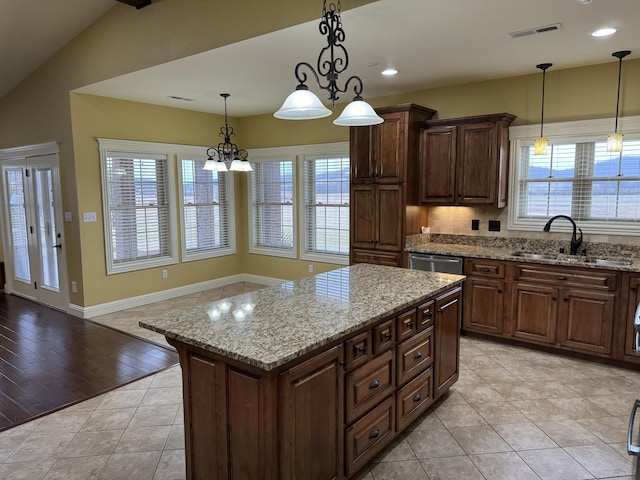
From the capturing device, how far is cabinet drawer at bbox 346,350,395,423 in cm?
217

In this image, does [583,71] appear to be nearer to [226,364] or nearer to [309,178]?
[309,178]

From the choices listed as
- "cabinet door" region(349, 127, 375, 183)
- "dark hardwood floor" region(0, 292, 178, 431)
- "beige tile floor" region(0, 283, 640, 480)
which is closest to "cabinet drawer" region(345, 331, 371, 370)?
"beige tile floor" region(0, 283, 640, 480)

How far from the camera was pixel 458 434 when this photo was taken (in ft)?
9.11

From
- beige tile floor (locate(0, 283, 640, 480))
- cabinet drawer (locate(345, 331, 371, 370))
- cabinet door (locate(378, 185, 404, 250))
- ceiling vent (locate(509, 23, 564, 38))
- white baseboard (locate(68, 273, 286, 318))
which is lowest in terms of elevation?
beige tile floor (locate(0, 283, 640, 480))

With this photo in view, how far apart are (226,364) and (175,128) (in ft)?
16.5

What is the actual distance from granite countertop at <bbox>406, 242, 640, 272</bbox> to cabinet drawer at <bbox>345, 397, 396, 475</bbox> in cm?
229

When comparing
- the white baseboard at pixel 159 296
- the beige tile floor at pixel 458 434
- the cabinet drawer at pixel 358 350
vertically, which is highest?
the cabinet drawer at pixel 358 350

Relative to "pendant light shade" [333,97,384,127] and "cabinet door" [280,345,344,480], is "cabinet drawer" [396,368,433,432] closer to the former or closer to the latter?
"cabinet door" [280,345,344,480]

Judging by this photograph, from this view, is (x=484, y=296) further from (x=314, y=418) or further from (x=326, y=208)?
(x=314, y=418)

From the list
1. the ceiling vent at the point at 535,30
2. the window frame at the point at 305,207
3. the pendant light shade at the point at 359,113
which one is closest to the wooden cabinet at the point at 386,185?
the window frame at the point at 305,207

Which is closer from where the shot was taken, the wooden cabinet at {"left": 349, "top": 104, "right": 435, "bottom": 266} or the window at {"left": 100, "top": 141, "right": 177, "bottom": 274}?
the wooden cabinet at {"left": 349, "top": 104, "right": 435, "bottom": 266}

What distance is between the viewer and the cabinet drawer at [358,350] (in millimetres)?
2104

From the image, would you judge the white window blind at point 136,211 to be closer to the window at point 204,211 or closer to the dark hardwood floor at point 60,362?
the window at point 204,211

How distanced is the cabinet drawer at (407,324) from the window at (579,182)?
8.62 feet
